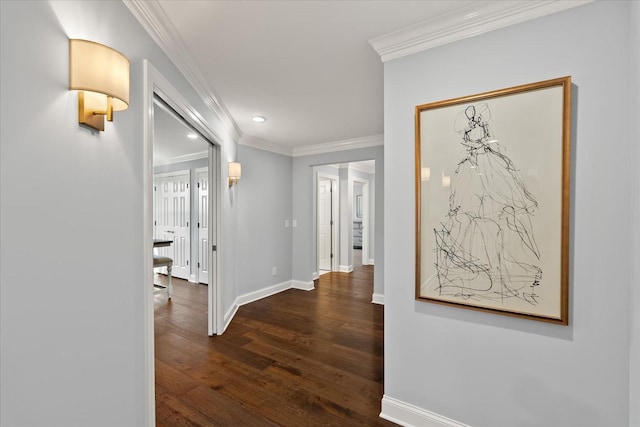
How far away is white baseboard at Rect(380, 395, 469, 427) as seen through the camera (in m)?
1.64

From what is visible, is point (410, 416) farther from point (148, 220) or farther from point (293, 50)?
point (293, 50)

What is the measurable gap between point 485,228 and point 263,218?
131 inches

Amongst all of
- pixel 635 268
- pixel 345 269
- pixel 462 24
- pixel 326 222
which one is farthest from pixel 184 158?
pixel 635 268

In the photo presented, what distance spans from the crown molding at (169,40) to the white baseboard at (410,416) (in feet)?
8.59

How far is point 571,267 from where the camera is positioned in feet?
4.47

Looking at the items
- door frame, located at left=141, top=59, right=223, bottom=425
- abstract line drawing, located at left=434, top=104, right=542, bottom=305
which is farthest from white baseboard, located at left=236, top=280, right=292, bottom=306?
abstract line drawing, located at left=434, top=104, right=542, bottom=305

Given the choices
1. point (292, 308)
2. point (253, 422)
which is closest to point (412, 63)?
point (253, 422)

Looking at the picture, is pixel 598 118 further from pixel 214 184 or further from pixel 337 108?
pixel 214 184

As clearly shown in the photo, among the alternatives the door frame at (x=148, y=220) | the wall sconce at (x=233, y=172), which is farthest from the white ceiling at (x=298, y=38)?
the wall sconce at (x=233, y=172)

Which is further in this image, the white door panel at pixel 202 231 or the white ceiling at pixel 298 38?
the white door panel at pixel 202 231

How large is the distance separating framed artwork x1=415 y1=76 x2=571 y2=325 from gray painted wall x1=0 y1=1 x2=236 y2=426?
157 centimetres

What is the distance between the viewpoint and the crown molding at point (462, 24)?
56.0 inches

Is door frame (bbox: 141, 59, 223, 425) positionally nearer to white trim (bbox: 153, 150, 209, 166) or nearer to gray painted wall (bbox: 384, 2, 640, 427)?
gray painted wall (bbox: 384, 2, 640, 427)

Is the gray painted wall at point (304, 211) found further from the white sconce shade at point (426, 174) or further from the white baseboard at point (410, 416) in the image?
the white baseboard at point (410, 416)
